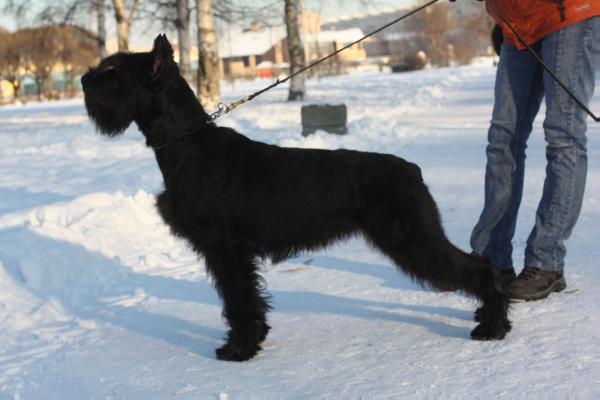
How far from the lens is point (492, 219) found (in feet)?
12.6

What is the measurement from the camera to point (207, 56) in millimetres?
16766

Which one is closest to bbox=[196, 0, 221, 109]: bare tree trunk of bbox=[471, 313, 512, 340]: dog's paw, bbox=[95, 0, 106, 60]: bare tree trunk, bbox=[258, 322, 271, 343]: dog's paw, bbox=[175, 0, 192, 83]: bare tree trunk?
bbox=[175, 0, 192, 83]: bare tree trunk

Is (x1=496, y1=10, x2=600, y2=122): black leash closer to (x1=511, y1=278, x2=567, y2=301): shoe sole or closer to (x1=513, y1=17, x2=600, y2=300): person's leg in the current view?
(x1=513, y1=17, x2=600, y2=300): person's leg

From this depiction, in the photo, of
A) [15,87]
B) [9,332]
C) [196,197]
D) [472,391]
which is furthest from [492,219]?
[15,87]

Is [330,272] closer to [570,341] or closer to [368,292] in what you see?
[368,292]

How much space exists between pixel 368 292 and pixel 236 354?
1.14 metres

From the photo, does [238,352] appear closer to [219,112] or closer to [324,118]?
[219,112]

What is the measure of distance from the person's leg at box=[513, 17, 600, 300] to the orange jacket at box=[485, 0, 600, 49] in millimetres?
47

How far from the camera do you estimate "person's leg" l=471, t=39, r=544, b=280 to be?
3734 millimetres

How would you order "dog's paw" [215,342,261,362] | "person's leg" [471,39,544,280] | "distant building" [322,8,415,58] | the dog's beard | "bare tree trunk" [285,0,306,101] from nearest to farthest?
"dog's paw" [215,342,261,362] < the dog's beard < "person's leg" [471,39,544,280] < "bare tree trunk" [285,0,306,101] < "distant building" [322,8,415,58]

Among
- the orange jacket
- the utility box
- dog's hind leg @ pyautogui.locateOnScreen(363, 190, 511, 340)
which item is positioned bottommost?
dog's hind leg @ pyautogui.locateOnScreen(363, 190, 511, 340)

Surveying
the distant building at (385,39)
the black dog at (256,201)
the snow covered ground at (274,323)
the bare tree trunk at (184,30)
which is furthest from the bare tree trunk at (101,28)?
the distant building at (385,39)

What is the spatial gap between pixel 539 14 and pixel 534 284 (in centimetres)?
148

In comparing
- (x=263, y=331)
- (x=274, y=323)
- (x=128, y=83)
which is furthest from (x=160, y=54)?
(x=274, y=323)
